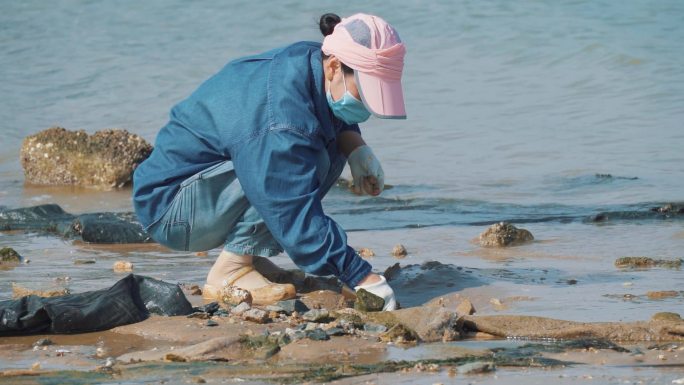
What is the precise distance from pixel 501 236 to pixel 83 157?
4.24m

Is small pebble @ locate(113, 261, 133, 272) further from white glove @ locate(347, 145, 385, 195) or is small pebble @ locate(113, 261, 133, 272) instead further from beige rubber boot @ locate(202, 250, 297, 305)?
white glove @ locate(347, 145, 385, 195)

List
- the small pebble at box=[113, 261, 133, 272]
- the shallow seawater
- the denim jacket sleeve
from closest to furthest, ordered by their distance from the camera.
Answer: the denim jacket sleeve < the shallow seawater < the small pebble at box=[113, 261, 133, 272]

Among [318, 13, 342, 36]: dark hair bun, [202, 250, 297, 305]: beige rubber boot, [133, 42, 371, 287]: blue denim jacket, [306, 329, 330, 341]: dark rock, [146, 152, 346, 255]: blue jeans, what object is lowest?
[202, 250, 297, 305]: beige rubber boot

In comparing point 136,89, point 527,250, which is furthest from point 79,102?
point 527,250

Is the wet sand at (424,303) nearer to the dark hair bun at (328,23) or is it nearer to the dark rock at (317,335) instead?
the dark rock at (317,335)

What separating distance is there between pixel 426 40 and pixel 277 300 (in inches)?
442

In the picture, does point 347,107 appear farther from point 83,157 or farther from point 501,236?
point 83,157

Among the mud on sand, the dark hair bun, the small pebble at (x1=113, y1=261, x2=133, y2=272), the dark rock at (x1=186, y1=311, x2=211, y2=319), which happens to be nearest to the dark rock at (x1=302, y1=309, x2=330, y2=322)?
the mud on sand

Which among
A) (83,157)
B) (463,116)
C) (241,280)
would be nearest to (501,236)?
(241,280)

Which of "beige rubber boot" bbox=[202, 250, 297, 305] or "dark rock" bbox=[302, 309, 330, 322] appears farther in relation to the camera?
"beige rubber boot" bbox=[202, 250, 297, 305]

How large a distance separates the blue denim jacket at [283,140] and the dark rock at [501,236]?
1.83 metres

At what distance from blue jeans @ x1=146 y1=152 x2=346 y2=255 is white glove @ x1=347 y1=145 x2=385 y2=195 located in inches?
3.6

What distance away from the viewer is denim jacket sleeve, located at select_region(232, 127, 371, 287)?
389 centimetres

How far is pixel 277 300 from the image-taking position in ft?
14.4
